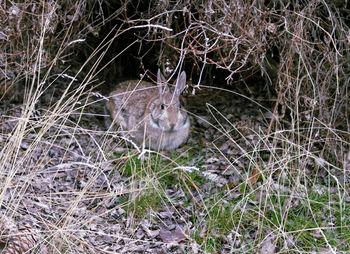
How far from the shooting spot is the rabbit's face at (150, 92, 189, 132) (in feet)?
17.5

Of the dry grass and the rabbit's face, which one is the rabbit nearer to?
the rabbit's face

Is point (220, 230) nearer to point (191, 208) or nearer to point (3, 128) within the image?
point (191, 208)

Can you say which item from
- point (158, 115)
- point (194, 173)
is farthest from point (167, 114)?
point (194, 173)

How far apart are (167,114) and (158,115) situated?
11 centimetres

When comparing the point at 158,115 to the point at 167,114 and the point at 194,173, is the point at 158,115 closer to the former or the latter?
the point at 167,114

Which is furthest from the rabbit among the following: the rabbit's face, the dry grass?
the dry grass

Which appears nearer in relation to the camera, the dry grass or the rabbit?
the dry grass

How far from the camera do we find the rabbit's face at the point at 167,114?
17.5ft

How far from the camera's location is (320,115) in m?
5.02

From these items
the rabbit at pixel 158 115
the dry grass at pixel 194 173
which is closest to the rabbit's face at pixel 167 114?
the rabbit at pixel 158 115

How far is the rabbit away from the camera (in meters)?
5.35

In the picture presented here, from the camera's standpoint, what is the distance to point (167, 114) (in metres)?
5.35

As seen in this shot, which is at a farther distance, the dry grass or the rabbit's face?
the rabbit's face

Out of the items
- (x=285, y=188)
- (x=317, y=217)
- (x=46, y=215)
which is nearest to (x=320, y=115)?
(x=285, y=188)
